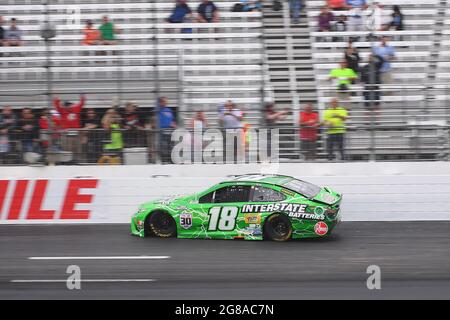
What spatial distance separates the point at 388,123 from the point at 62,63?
7470 mm

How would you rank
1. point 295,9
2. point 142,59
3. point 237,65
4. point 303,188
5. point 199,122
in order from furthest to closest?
point 295,9
point 237,65
point 142,59
point 199,122
point 303,188

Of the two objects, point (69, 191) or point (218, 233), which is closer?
point (218, 233)

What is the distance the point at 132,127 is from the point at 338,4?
21.8 ft

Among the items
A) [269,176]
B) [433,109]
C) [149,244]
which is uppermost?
[433,109]

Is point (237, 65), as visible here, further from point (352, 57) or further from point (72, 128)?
point (72, 128)

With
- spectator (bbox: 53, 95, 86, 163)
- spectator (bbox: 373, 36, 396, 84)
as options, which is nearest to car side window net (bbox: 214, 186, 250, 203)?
spectator (bbox: 53, 95, 86, 163)

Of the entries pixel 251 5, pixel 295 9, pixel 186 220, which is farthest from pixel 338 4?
pixel 186 220

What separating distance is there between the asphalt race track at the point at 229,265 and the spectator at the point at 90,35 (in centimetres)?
562

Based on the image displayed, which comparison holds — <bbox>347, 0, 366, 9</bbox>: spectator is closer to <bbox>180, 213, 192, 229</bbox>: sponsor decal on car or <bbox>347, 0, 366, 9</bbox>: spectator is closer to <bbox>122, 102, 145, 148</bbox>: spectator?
<bbox>122, 102, 145, 148</bbox>: spectator

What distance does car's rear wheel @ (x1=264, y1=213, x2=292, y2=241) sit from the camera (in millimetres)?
12508

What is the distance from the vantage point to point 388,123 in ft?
51.8

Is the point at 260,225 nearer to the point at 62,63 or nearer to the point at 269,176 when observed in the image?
the point at 269,176

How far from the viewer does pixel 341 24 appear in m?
18.8

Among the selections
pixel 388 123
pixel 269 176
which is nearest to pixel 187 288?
pixel 269 176
